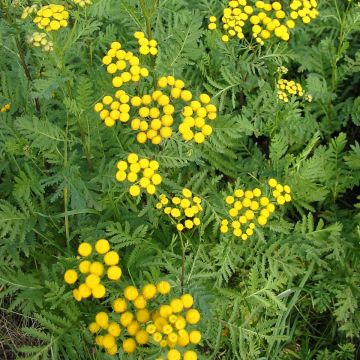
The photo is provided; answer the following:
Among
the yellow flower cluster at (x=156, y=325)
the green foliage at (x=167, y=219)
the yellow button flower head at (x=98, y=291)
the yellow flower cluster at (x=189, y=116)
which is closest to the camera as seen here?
the yellow flower cluster at (x=156, y=325)

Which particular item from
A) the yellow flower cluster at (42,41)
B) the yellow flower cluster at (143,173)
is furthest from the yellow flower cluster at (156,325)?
the yellow flower cluster at (42,41)

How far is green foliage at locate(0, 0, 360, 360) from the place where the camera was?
114 inches

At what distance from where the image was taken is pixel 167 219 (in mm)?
3348

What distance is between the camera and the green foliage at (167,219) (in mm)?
2902

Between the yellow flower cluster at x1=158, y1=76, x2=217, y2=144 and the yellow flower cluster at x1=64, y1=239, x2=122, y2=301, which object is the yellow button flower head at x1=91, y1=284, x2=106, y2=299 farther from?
the yellow flower cluster at x1=158, y1=76, x2=217, y2=144

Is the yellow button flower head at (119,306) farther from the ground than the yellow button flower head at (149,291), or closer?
closer

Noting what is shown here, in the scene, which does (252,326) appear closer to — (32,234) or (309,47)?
(32,234)

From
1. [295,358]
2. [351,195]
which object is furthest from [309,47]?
[295,358]

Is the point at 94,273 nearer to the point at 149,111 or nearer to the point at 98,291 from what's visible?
the point at 98,291

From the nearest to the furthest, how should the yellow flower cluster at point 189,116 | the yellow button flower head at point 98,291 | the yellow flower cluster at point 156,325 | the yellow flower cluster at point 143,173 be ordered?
the yellow flower cluster at point 156,325 < the yellow button flower head at point 98,291 < the yellow flower cluster at point 143,173 < the yellow flower cluster at point 189,116

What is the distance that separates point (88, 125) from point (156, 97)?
22.8 inches

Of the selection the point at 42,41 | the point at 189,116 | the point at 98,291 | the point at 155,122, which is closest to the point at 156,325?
the point at 98,291

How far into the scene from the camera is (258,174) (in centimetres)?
376

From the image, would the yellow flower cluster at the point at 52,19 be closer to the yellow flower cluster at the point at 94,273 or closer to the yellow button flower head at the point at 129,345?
the yellow flower cluster at the point at 94,273
